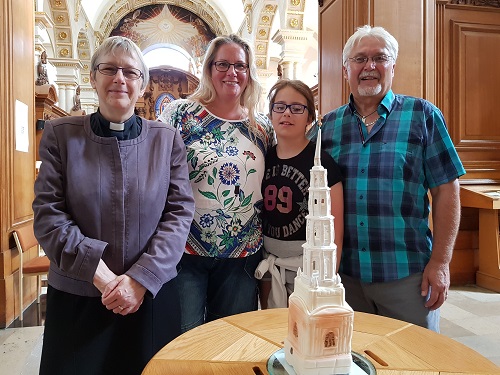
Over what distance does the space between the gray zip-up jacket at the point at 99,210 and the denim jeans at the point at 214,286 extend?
0.28 metres

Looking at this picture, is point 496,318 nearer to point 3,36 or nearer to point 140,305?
point 140,305

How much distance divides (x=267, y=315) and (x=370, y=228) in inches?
26.6

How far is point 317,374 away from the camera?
1.12 metres

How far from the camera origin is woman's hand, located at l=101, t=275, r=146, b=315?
1.47 metres

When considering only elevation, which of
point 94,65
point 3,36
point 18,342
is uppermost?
point 3,36

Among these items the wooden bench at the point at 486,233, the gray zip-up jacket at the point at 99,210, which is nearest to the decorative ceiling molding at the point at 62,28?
the wooden bench at the point at 486,233

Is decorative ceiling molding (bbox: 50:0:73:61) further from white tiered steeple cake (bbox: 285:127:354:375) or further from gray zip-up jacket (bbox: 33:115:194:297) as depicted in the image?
white tiered steeple cake (bbox: 285:127:354:375)

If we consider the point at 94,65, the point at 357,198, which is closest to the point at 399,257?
the point at 357,198

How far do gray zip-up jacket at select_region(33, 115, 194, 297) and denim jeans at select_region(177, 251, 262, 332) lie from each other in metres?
0.28

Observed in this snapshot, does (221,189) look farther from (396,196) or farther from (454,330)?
(454,330)

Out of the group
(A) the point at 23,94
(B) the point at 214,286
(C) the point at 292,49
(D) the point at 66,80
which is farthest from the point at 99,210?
(D) the point at 66,80

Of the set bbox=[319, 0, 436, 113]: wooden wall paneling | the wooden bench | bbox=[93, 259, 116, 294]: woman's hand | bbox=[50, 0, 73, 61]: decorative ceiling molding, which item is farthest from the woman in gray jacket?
bbox=[50, 0, 73, 61]: decorative ceiling molding

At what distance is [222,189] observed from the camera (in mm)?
1940

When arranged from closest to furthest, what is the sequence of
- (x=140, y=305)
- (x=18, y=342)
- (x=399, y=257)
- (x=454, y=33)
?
(x=140, y=305) → (x=399, y=257) → (x=18, y=342) → (x=454, y=33)
